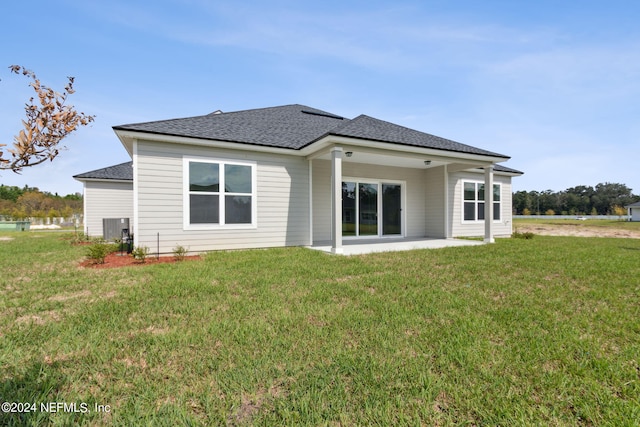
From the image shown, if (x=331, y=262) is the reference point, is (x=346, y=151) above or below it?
above

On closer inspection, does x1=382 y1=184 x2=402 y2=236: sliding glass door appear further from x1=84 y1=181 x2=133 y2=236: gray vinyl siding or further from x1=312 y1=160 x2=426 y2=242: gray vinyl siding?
x1=84 y1=181 x2=133 y2=236: gray vinyl siding

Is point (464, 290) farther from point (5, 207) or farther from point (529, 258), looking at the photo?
point (5, 207)

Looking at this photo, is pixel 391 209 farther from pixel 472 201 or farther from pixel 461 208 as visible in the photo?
pixel 472 201

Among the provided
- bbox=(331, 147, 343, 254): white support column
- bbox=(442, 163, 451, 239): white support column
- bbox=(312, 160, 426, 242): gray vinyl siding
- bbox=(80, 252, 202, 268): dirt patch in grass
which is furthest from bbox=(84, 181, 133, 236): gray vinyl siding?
bbox=(442, 163, 451, 239): white support column

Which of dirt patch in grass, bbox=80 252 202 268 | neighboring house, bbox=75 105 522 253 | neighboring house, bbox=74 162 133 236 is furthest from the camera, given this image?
neighboring house, bbox=74 162 133 236

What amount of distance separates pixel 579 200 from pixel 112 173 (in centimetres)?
9149

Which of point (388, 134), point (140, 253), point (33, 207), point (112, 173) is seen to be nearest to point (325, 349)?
point (140, 253)

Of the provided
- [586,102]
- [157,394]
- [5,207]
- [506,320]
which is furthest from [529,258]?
[5,207]

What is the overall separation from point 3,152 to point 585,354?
433cm

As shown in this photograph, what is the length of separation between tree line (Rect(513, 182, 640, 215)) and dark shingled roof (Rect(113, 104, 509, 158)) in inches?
2867

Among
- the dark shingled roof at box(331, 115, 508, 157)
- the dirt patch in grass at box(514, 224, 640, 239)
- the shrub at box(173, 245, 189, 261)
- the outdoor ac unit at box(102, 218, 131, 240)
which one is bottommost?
the dirt patch in grass at box(514, 224, 640, 239)

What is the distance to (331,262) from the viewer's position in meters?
6.39

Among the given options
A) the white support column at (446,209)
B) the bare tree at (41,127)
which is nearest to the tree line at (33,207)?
the white support column at (446,209)

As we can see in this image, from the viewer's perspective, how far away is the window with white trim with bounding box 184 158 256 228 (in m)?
7.59
